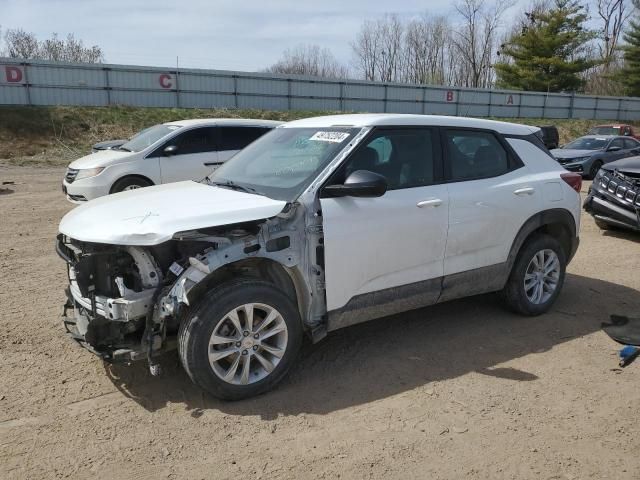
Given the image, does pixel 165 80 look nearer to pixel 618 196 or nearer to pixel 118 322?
pixel 618 196

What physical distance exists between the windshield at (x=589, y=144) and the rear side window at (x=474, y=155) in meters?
15.0

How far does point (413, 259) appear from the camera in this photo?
4.20 meters

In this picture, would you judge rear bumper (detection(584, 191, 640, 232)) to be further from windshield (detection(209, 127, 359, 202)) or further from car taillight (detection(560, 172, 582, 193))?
windshield (detection(209, 127, 359, 202))

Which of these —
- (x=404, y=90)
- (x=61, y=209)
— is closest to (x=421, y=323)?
(x=61, y=209)

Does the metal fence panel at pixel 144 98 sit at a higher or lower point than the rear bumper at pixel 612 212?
higher

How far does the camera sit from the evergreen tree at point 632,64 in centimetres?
5100

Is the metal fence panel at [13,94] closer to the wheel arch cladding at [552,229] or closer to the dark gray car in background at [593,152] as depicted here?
the dark gray car in background at [593,152]

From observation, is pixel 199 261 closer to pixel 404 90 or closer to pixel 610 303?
pixel 610 303

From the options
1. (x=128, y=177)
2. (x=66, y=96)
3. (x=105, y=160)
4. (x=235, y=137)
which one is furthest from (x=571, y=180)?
(x=66, y=96)

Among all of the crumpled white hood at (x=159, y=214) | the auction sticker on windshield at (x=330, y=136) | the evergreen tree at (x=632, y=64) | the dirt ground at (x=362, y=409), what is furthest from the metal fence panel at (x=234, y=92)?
the auction sticker on windshield at (x=330, y=136)

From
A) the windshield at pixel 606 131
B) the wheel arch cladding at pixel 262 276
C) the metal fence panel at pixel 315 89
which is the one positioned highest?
the metal fence panel at pixel 315 89

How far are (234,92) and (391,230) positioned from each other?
2669cm

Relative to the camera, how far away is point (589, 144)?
18.3m

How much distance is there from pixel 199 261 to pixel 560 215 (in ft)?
11.5
